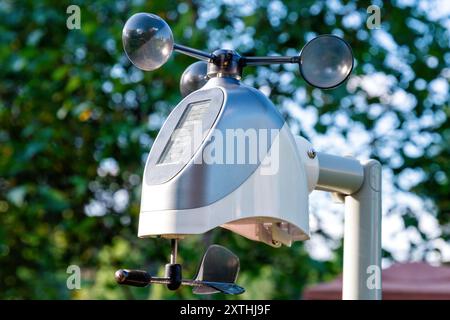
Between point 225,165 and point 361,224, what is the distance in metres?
0.38

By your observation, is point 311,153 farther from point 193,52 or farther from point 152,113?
point 152,113

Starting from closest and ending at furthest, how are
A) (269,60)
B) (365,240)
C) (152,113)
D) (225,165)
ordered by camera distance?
(225,165), (269,60), (365,240), (152,113)

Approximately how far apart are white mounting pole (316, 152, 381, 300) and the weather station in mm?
26

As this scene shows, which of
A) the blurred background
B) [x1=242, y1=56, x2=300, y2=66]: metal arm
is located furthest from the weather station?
the blurred background

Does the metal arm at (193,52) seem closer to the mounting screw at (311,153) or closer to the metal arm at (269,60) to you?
the metal arm at (269,60)

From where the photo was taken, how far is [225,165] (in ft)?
3.34

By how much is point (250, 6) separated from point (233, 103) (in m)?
2.33

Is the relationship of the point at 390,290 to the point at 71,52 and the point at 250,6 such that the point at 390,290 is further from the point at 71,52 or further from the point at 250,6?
the point at 71,52

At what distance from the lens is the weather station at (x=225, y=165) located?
3.34 ft

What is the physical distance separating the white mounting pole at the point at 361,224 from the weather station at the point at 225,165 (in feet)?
0.09

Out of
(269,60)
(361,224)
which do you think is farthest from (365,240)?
(269,60)

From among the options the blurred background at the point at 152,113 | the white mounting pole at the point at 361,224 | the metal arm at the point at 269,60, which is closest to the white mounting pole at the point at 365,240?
the white mounting pole at the point at 361,224

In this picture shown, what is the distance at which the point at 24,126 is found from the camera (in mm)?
3527
